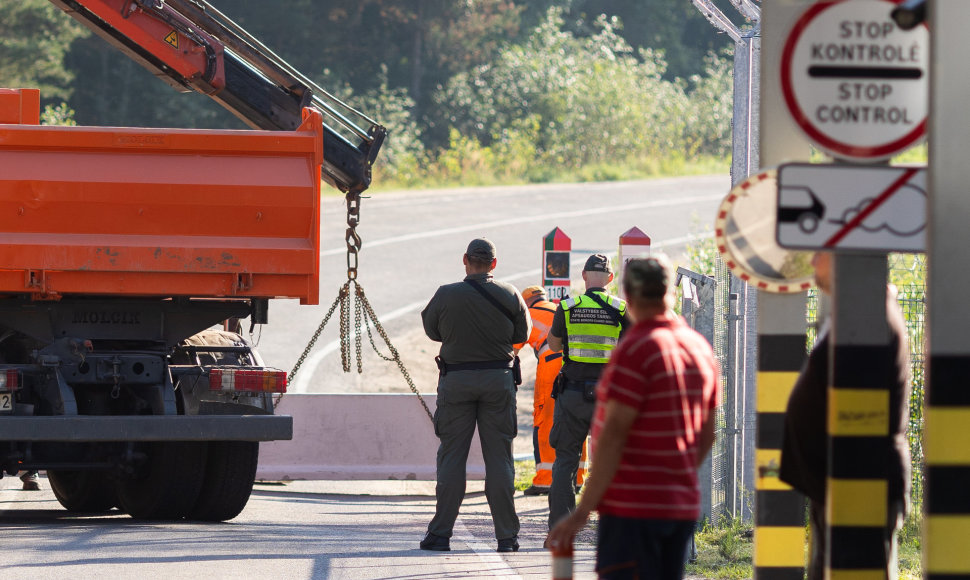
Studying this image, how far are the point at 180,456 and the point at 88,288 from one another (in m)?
1.33

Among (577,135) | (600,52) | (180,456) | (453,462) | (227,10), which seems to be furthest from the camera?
(600,52)

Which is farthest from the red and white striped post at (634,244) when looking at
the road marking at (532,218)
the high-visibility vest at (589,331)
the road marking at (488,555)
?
the road marking at (532,218)

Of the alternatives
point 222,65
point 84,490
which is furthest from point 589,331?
point 222,65

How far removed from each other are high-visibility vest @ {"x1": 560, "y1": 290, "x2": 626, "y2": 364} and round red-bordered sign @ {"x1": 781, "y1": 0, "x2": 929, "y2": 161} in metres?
4.67

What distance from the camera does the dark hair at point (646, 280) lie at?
16.8ft

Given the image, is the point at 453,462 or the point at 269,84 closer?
the point at 453,462

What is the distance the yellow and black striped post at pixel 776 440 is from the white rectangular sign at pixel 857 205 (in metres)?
1.03

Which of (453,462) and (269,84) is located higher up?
(269,84)

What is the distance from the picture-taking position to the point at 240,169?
996 centimetres

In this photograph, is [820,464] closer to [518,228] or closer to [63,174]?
[63,174]

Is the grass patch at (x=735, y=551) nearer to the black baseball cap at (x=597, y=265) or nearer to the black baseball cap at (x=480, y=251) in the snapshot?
the black baseball cap at (x=597, y=265)

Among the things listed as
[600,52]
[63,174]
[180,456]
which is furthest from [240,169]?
[600,52]

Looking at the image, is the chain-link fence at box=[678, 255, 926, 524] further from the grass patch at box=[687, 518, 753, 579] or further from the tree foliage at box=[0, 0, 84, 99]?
the tree foliage at box=[0, 0, 84, 99]

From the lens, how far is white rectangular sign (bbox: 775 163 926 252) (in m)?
4.97
